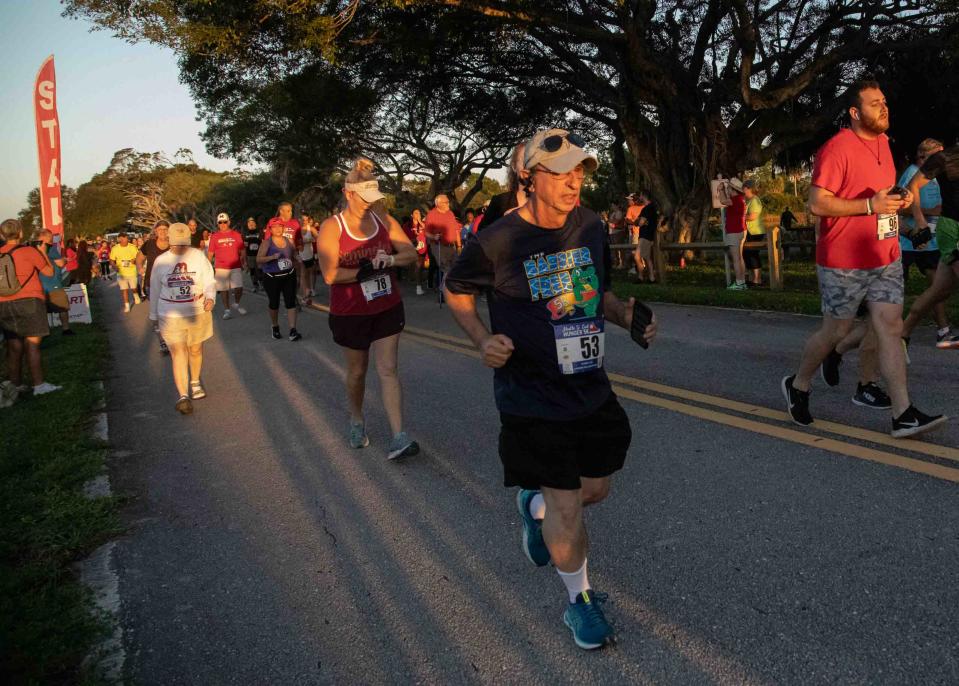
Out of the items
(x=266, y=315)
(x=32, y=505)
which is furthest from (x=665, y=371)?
(x=266, y=315)

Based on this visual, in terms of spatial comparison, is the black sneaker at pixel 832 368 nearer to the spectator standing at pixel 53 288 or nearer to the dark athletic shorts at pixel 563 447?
the dark athletic shorts at pixel 563 447

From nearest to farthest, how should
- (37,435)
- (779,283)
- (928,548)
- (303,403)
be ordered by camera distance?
(928,548)
(37,435)
(303,403)
(779,283)

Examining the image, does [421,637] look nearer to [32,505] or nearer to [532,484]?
[532,484]

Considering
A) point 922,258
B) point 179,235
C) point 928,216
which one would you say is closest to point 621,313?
point 179,235

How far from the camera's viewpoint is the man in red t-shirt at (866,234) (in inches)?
181

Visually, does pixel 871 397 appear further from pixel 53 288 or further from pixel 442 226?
pixel 53 288

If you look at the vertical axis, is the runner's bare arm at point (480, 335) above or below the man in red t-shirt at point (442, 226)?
below

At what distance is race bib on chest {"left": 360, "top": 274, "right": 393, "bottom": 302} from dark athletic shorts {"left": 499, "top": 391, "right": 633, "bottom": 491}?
2.66 metres

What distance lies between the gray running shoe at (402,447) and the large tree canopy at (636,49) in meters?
11.6

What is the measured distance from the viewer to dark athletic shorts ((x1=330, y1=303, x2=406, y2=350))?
544 centimetres

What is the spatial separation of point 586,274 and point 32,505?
368cm

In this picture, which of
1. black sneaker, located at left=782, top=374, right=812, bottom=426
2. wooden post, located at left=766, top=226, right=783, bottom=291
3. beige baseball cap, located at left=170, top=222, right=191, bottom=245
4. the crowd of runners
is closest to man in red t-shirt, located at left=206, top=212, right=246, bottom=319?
the crowd of runners

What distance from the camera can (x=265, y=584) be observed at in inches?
139

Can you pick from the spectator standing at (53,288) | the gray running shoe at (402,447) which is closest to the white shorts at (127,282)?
the spectator standing at (53,288)
